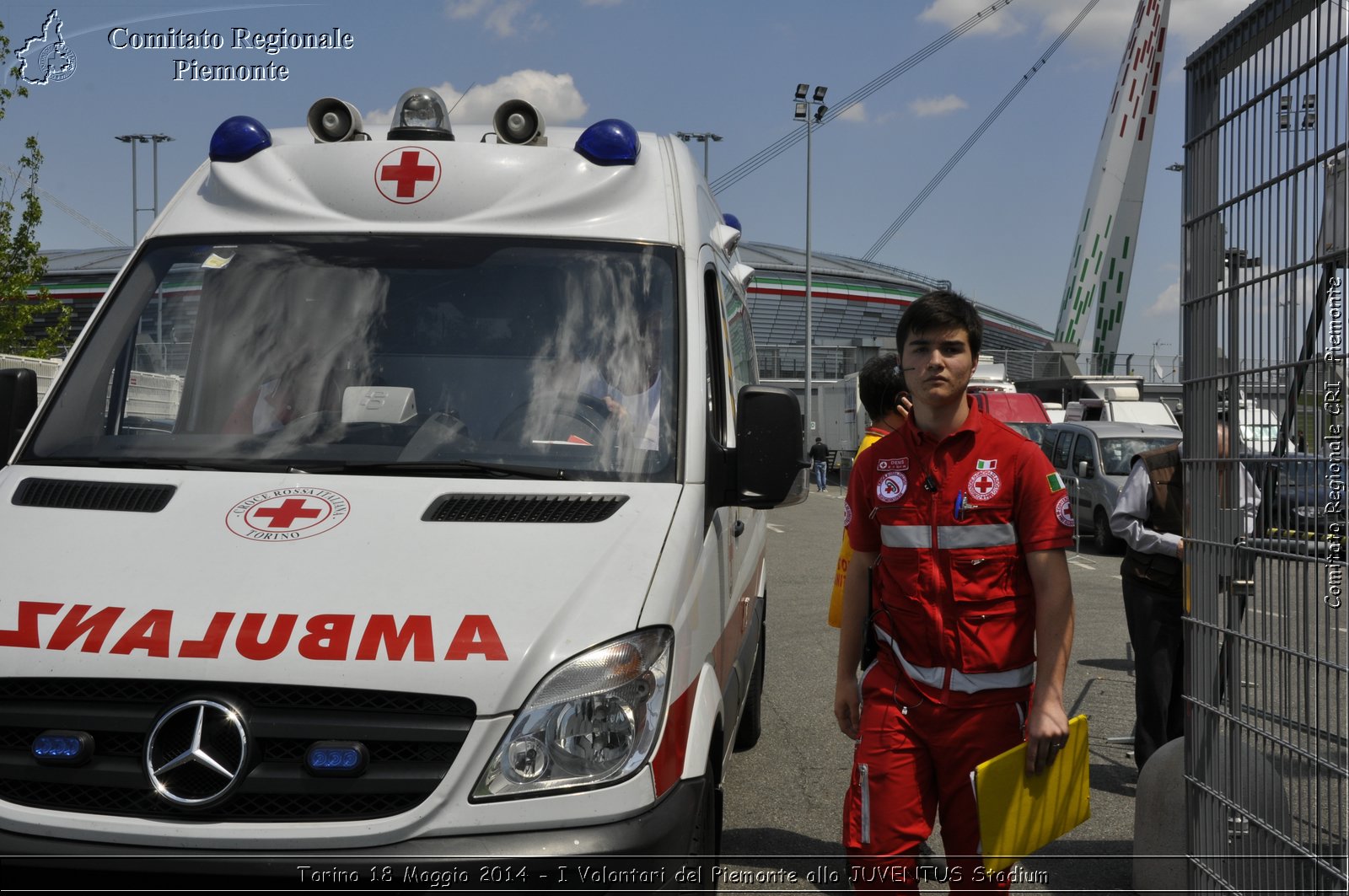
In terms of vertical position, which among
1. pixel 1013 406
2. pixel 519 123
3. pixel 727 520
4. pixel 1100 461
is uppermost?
pixel 1013 406

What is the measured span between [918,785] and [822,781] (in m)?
2.72

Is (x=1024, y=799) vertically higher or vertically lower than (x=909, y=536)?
lower

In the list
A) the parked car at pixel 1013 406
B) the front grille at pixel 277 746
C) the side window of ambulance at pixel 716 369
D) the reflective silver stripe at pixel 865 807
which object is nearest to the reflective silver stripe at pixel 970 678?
the reflective silver stripe at pixel 865 807

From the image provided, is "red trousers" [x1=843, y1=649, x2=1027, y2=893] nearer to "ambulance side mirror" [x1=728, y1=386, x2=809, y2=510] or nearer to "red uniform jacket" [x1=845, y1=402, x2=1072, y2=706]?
"red uniform jacket" [x1=845, y1=402, x2=1072, y2=706]

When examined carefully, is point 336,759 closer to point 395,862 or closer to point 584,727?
point 395,862

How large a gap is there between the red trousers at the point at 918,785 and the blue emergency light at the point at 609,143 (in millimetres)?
1901

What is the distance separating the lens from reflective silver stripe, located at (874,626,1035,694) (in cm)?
320

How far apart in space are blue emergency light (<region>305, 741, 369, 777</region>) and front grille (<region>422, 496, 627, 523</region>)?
2.18 ft

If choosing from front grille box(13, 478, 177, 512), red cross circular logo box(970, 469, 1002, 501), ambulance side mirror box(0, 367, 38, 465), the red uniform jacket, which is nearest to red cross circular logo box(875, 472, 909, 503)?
the red uniform jacket

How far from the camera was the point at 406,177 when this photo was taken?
405 centimetres

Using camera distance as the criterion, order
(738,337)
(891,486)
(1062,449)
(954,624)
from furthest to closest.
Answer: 1. (1062,449)
2. (738,337)
3. (891,486)
4. (954,624)

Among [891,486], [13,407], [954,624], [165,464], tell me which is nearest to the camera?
[954,624]

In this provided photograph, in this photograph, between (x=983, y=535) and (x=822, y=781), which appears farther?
(x=822, y=781)

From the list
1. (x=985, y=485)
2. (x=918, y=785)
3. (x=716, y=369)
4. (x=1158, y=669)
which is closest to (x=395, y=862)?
(x=918, y=785)
